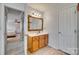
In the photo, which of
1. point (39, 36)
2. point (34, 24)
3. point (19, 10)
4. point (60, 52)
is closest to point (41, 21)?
point (34, 24)

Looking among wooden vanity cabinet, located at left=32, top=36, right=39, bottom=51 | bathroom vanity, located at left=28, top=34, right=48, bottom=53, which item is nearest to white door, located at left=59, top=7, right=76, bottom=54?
bathroom vanity, located at left=28, top=34, right=48, bottom=53

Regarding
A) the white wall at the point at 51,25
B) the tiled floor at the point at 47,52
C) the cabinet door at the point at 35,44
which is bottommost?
the tiled floor at the point at 47,52

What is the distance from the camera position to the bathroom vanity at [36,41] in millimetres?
1442

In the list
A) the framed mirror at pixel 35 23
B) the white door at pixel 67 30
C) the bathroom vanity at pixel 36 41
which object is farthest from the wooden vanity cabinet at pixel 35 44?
the white door at pixel 67 30

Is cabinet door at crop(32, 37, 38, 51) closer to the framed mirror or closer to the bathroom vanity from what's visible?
the bathroom vanity

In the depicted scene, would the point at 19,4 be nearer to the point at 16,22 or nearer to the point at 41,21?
the point at 16,22

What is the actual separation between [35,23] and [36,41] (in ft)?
0.92

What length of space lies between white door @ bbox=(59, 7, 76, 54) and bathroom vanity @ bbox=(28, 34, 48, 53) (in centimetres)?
24

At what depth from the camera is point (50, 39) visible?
150cm

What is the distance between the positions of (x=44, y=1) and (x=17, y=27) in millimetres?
552

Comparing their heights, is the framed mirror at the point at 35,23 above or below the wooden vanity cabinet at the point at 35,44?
above

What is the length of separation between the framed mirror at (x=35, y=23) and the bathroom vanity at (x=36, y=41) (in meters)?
0.11

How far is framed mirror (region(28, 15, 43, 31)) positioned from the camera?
57.9 inches

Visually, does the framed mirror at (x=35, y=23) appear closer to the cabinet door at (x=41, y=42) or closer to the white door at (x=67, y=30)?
the cabinet door at (x=41, y=42)
